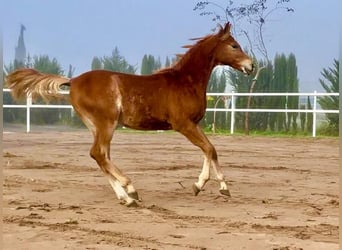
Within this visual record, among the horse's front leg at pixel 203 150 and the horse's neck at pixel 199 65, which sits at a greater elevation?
the horse's neck at pixel 199 65

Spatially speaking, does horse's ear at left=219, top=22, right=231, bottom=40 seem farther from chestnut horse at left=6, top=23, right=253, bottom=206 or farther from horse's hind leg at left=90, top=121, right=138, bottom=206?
horse's hind leg at left=90, top=121, right=138, bottom=206

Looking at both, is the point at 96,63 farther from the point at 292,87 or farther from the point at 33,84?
the point at 33,84

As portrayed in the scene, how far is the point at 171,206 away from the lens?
5766mm

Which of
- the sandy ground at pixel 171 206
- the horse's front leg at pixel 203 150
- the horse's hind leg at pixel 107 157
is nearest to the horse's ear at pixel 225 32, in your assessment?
the horse's front leg at pixel 203 150

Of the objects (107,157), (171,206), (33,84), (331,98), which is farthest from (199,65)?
(331,98)

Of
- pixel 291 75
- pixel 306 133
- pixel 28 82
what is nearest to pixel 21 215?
pixel 28 82

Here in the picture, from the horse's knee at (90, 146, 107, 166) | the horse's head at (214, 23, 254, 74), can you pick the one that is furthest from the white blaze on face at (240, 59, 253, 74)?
the horse's knee at (90, 146, 107, 166)

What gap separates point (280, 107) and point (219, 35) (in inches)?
542

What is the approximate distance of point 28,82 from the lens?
644cm

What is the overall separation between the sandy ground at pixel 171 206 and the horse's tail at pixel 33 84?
96 centimetres

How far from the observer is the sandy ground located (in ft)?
14.2

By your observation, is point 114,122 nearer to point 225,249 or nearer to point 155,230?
point 155,230

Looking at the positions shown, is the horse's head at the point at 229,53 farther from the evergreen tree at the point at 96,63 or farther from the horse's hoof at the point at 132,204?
the evergreen tree at the point at 96,63

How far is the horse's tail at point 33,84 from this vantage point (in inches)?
251
